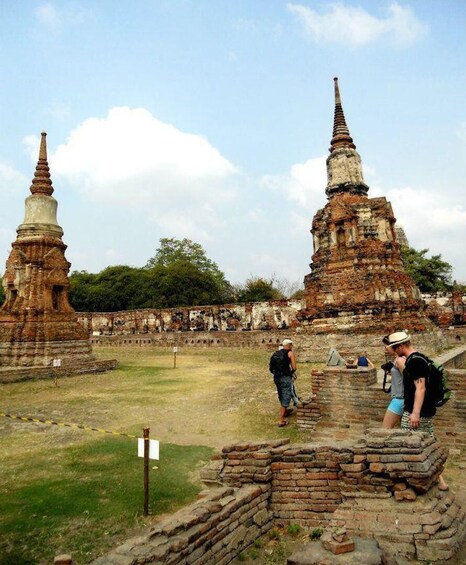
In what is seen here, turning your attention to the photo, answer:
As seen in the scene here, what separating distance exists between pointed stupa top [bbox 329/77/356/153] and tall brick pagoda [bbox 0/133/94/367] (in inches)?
521

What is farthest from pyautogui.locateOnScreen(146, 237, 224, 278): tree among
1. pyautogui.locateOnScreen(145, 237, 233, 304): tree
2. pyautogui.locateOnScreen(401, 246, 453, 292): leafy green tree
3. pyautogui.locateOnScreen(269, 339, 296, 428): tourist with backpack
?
pyautogui.locateOnScreen(269, 339, 296, 428): tourist with backpack

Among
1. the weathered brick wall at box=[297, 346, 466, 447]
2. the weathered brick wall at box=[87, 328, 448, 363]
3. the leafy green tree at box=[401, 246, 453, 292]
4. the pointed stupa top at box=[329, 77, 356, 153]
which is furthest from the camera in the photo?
the leafy green tree at box=[401, 246, 453, 292]

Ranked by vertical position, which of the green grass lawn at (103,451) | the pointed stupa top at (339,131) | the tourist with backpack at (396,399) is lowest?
the green grass lawn at (103,451)

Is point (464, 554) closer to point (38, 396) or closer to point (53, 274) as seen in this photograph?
point (38, 396)

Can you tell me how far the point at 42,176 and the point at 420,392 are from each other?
18.6 meters

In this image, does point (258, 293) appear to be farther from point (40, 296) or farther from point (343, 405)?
point (343, 405)

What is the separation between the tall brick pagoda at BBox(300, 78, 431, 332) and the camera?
17438 mm

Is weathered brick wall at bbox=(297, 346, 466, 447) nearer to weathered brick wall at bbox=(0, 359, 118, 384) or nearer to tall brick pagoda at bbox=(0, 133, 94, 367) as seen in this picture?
weathered brick wall at bbox=(0, 359, 118, 384)

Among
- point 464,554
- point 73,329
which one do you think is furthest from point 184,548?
point 73,329

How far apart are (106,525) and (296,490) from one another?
1982 mm

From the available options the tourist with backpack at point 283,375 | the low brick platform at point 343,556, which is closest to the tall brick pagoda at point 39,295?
the tourist with backpack at point 283,375

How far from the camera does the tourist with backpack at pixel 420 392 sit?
450 cm

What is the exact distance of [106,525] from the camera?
4.28 m

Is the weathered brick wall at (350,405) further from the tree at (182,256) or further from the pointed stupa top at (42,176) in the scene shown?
the tree at (182,256)
